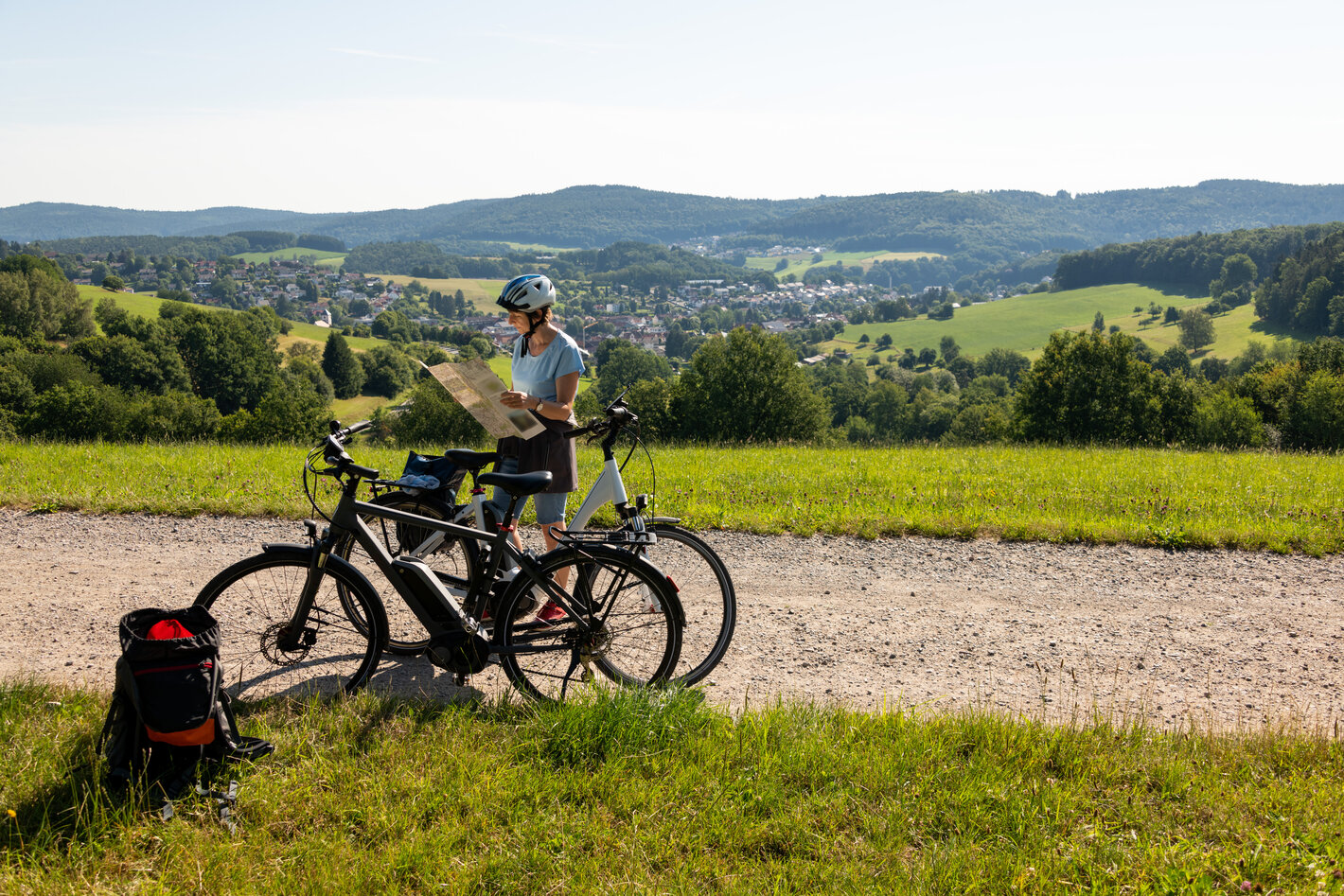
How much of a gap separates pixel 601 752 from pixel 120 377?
6748 cm

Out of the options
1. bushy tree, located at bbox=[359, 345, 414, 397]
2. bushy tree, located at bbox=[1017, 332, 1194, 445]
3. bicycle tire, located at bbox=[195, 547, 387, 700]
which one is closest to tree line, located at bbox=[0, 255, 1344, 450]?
bushy tree, located at bbox=[1017, 332, 1194, 445]

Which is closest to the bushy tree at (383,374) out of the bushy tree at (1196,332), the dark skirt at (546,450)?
the dark skirt at (546,450)

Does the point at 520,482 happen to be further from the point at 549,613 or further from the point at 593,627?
the point at 593,627

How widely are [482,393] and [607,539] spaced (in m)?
1.18

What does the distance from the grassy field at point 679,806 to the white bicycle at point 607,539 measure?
78 centimetres

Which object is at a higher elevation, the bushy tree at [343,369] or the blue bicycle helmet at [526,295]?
the blue bicycle helmet at [526,295]

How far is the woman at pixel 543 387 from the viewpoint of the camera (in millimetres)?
4898

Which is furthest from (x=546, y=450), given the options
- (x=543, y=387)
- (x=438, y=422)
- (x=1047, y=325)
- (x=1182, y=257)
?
(x=1182, y=257)

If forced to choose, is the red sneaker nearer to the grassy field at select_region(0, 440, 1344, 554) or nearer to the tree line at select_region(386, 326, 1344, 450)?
the grassy field at select_region(0, 440, 1344, 554)

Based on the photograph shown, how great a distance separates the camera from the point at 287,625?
453cm

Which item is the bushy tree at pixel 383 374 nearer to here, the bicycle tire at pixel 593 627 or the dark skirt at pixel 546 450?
the dark skirt at pixel 546 450

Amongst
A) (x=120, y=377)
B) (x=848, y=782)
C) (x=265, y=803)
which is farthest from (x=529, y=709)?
(x=120, y=377)

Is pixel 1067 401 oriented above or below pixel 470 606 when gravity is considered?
below

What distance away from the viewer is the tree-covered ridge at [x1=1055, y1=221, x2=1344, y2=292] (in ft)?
434
